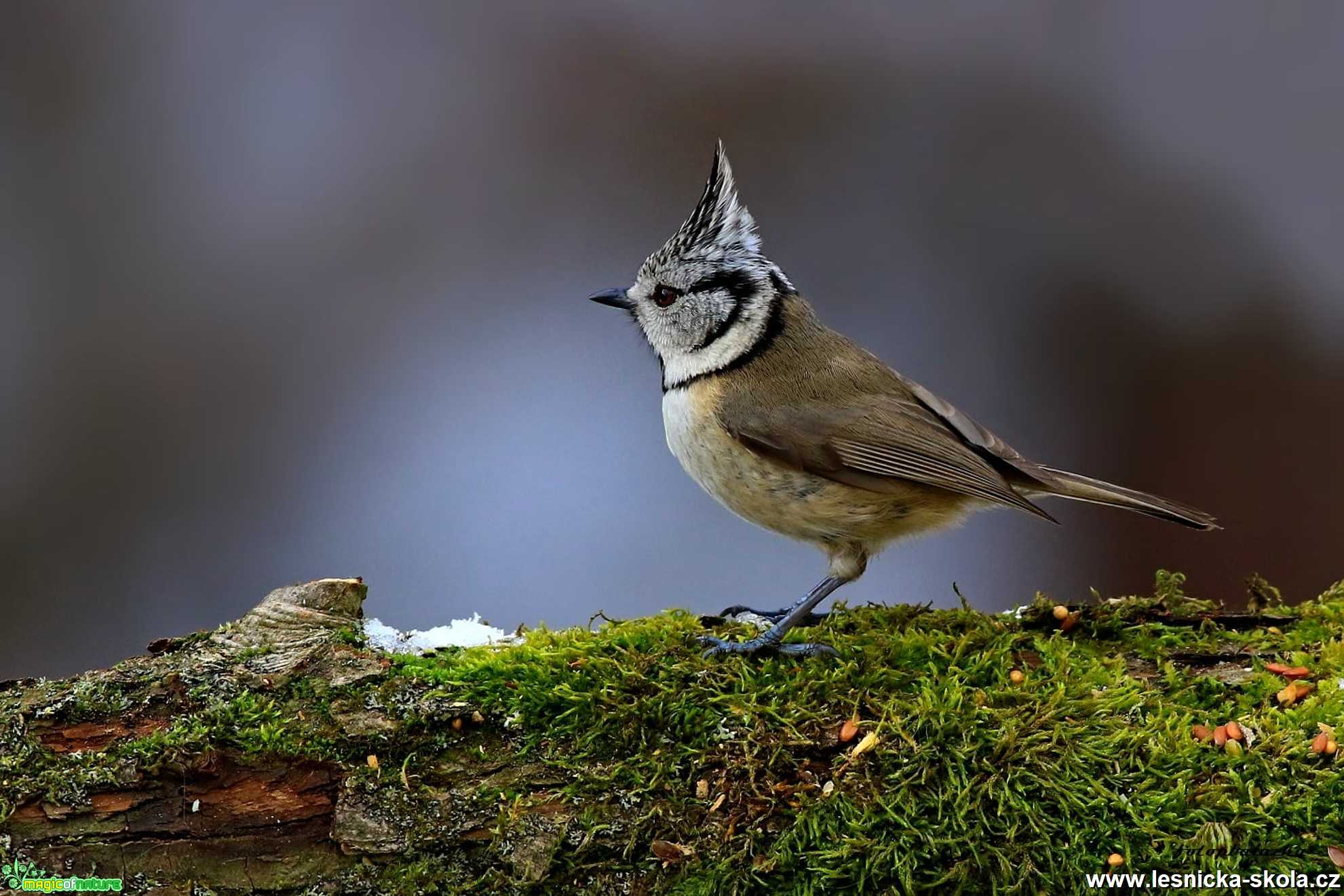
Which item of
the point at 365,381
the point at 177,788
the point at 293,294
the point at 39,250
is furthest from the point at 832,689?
the point at 39,250

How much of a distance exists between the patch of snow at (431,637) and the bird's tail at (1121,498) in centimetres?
154

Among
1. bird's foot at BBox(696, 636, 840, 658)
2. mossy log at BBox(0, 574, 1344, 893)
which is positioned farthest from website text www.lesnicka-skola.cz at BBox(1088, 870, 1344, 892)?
bird's foot at BBox(696, 636, 840, 658)

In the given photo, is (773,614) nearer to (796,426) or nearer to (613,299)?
(796,426)

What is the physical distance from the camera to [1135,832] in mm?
1865

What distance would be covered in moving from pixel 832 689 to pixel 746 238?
4.76ft

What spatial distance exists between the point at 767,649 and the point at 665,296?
4.10ft

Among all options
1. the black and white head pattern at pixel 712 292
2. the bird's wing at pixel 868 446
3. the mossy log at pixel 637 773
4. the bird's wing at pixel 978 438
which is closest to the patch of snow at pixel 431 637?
the mossy log at pixel 637 773

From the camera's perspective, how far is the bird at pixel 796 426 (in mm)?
2758

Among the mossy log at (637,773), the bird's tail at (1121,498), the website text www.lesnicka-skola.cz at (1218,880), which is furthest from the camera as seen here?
the bird's tail at (1121,498)

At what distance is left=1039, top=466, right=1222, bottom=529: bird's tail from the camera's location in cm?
265

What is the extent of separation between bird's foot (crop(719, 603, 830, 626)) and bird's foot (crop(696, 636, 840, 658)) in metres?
0.32

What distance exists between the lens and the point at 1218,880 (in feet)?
5.92

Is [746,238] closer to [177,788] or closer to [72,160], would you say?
[177,788]

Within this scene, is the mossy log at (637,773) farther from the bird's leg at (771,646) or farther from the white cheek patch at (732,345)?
the white cheek patch at (732,345)
